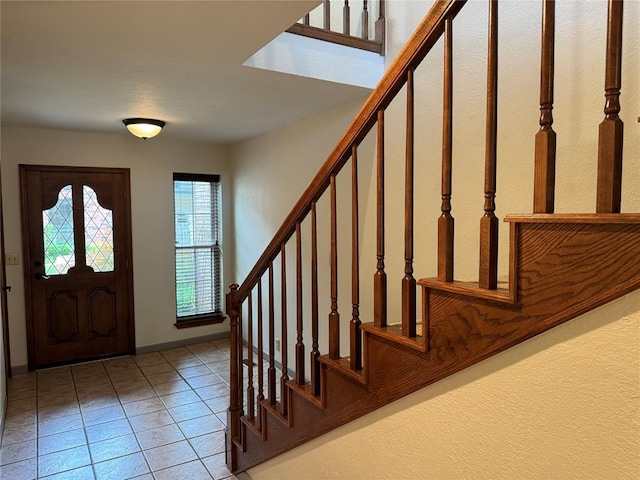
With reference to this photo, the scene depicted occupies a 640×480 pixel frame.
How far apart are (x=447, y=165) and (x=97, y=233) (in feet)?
13.9

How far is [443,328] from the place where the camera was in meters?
1.15

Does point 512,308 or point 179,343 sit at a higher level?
point 512,308

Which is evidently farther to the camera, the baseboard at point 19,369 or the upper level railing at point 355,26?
the baseboard at point 19,369

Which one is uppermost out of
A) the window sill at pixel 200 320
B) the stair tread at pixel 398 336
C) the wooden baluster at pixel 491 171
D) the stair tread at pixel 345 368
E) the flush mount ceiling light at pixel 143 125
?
the flush mount ceiling light at pixel 143 125

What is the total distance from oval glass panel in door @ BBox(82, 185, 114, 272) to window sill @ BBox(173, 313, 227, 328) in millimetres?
978

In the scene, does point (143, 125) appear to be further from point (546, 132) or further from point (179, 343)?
point (546, 132)

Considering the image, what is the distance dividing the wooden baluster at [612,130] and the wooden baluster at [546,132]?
0.09m

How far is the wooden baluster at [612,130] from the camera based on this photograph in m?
0.78

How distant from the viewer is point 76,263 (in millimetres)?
4340

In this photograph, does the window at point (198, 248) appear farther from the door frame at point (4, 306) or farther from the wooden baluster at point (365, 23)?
the wooden baluster at point (365, 23)

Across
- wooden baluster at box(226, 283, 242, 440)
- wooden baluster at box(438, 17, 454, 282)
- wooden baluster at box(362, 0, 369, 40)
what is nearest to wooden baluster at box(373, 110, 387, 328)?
wooden baluster at box(438, 17, 454, 282)

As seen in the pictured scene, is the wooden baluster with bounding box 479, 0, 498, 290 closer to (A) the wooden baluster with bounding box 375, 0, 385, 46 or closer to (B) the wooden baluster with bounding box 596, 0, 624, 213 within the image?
(B) the wooden baluster with bounding box 596, 0, 624, 213

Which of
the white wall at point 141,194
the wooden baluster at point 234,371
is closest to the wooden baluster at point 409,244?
the wooden baluster at point 234,371

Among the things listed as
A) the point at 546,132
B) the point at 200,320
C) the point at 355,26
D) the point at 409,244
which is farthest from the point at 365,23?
the point at 200,320
